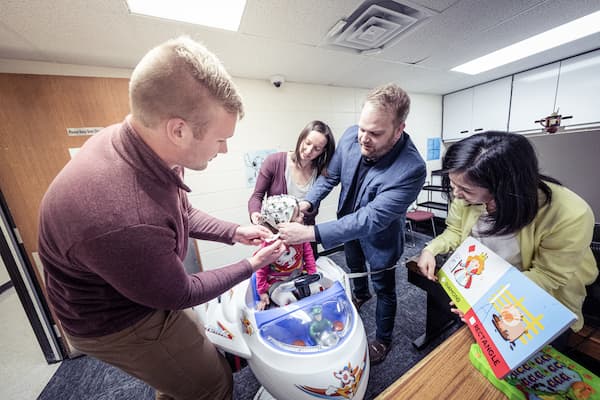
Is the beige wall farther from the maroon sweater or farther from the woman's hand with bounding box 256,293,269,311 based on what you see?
the maroon sweater

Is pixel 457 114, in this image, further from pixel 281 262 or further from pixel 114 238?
pixel 114 238

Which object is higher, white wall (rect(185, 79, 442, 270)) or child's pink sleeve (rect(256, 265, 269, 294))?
white wall (rect(185, 79, 442, 270))

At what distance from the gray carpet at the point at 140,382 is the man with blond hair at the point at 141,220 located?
0.88m

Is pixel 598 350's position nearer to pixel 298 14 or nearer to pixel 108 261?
pixel 108 261

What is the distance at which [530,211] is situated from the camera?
0.76m

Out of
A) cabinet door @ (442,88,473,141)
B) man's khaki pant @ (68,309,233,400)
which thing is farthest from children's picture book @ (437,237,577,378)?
cabinet door @ (442,88,473,141)

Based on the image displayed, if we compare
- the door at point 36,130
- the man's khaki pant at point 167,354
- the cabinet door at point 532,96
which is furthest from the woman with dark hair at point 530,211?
the cabinet door at point 532,96

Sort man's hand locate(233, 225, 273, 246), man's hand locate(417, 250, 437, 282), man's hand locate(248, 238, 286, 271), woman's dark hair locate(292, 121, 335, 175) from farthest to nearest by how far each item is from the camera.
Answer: woman's dark hair locate(292, 121, 335, 175) → man's hand locate(233, 225, 273, 246) → man's hand locate(417, 250, 437, 282) → man's hand locate(248, 238, 286, 271)

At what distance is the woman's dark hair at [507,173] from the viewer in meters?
0.74

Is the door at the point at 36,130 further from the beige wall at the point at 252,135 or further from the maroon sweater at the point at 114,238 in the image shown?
the maroon sweater at the point at 114,238

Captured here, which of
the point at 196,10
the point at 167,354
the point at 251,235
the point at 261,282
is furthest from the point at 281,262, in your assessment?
the point at 196,10

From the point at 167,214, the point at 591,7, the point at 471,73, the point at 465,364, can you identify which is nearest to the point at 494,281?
the point at 465,364

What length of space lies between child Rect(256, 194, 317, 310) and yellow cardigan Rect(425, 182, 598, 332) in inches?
36.5

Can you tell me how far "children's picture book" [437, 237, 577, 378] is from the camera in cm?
50
